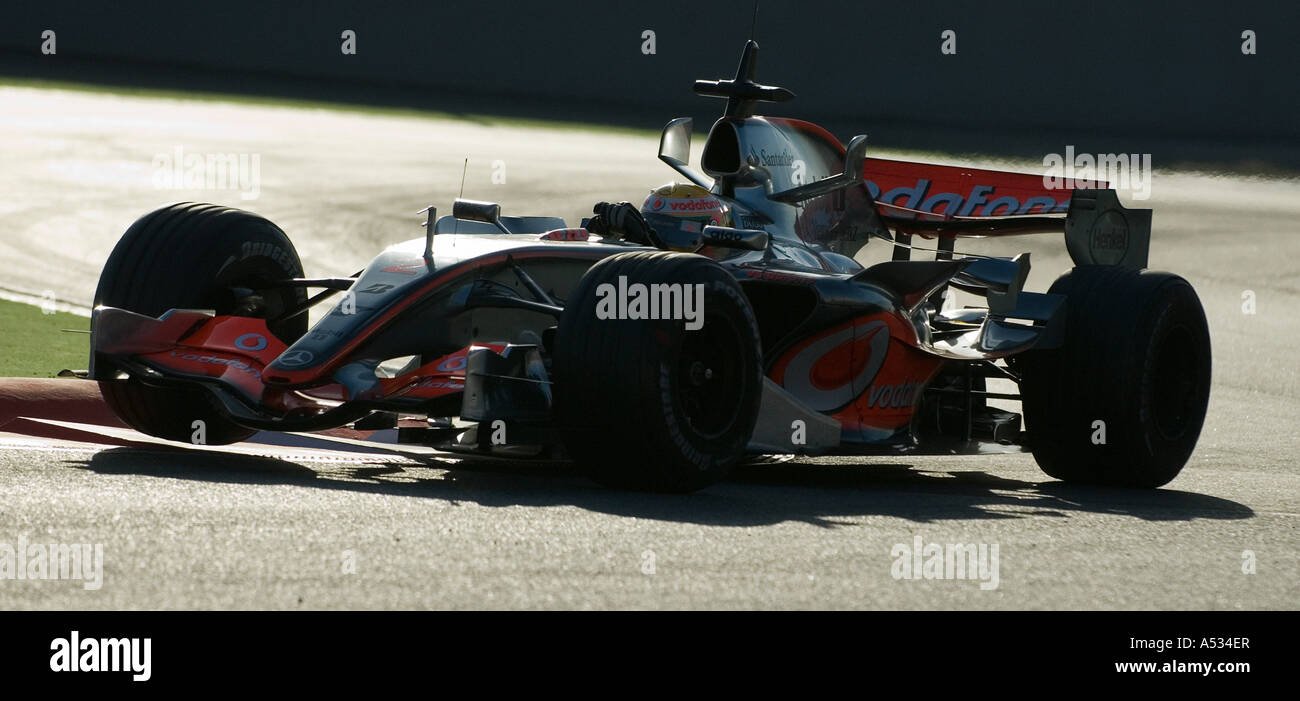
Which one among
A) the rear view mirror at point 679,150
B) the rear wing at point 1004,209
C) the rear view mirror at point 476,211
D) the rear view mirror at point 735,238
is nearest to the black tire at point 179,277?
the rear view mirror at point 476,211

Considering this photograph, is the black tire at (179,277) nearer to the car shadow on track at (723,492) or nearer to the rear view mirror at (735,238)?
the car shadow on track at (723,492)

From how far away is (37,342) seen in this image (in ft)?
35.4

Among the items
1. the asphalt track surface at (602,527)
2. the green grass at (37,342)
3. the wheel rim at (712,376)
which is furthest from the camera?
the green grass at (37,342)

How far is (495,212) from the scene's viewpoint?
7.80 m

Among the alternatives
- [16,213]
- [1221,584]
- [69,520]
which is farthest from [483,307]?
[16,213]

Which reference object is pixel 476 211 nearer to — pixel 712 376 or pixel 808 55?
pixel 712 376

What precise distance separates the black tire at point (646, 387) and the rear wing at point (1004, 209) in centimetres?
303

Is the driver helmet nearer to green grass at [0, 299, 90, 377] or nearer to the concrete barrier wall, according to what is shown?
green grass at [0, 299, 90, 377]

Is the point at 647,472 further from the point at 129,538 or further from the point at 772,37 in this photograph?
the point at 772,37

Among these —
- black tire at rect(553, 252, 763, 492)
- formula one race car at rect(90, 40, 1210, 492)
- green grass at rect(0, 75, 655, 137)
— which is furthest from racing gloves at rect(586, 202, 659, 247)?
green grass at rect(0, 75, 655, 137)

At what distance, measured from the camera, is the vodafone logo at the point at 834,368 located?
24.5 feet

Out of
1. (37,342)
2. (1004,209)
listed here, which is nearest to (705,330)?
(1004,209)

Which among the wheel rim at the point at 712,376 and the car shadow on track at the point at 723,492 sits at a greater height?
the wheel rim at the point at 712,376
